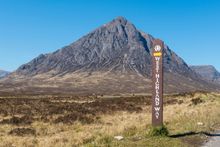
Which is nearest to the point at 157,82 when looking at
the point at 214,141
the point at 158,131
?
the point at 158,131

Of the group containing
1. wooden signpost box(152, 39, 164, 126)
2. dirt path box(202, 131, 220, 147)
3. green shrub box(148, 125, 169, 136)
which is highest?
wooden signpost box(152, 39, 164, 126)

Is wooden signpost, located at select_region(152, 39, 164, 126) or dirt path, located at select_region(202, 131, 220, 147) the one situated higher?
wooden signpost, located at select_region(152, 39, 164, 126)

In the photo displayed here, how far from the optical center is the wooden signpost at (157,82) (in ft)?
62.5

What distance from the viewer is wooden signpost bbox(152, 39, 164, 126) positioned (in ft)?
62.5

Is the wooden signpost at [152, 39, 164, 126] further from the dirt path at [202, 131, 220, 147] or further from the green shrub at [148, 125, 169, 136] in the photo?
the dirt path at [202, 131, 220, 147]

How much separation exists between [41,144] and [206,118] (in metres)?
10.7

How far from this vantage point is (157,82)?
19.1 m

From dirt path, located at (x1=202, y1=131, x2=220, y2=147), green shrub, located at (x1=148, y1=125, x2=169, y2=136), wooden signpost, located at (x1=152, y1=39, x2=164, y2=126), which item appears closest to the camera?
→ dirt path, located at (x1=202, y1=131, x2=220, y2=147)

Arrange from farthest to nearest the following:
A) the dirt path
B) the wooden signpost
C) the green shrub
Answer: the wooden signpost, the green shrub, the dirt path

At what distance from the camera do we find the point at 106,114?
42.8m

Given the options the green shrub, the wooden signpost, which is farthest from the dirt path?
the wooden signpost

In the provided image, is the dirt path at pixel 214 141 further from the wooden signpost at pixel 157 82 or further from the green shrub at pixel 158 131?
the wooden signpost at pixel 157 82

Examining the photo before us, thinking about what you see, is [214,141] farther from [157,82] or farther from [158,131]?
[157,82]

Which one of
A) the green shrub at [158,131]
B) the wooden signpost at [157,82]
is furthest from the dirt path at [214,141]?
the wooden signpost at [157,82]
